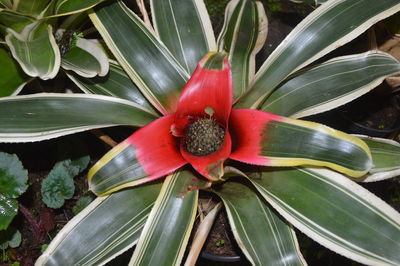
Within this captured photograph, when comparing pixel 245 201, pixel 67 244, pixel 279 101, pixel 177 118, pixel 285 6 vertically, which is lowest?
pixel 67 244

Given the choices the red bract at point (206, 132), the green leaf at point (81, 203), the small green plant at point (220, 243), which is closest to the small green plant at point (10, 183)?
the green leaf at point (81, 203)

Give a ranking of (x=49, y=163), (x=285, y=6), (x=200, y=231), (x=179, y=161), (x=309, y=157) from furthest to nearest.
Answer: (x=285, y=6) → (x=49, y=163) → (x=200, y=231) → (x=179, y=161) → (x=309, y=157)

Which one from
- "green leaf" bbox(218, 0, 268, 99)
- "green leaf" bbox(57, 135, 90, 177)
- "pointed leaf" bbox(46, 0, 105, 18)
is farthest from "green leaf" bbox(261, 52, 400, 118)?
"green leaf" bbox(57, 135, 90, 177)

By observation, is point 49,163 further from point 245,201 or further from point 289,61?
point 289,61

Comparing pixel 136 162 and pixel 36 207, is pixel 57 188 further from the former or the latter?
pixel 136 162

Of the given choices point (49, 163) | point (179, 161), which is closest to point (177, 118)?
point (179, 161)

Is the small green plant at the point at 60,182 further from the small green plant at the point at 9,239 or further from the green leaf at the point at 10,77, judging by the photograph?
the green leaf at the point at 10,77

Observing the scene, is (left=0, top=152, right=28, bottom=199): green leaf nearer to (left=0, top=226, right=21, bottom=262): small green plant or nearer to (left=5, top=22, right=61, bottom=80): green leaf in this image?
(left=0, top=226, right=21, bottom=262): small green plant
